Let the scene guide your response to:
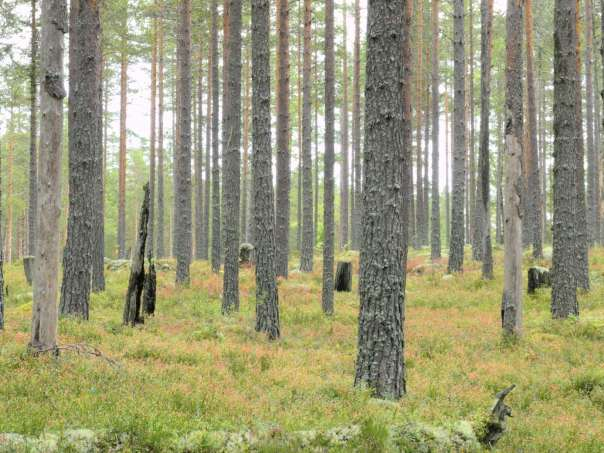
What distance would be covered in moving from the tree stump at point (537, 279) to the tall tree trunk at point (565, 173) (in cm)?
356

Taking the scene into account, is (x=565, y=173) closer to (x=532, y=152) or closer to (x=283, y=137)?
(x=283, y=137)

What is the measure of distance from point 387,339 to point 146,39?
22.9 meters

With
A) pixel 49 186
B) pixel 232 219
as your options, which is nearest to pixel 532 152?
pixel 232 219

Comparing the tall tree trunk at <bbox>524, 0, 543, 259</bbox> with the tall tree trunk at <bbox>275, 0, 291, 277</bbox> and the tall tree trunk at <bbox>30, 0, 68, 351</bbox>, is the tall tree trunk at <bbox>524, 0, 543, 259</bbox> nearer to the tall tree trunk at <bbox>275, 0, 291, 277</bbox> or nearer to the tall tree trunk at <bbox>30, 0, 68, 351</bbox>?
the tall tree trunk at <bbox>275, 0, 291, 277</bbox>

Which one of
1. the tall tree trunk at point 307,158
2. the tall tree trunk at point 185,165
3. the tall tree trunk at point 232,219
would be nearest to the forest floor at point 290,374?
the tall tree trunk at point 232,219

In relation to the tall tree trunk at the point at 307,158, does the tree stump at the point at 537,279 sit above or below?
below

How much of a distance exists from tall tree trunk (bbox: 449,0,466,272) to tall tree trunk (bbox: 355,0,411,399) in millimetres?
13904

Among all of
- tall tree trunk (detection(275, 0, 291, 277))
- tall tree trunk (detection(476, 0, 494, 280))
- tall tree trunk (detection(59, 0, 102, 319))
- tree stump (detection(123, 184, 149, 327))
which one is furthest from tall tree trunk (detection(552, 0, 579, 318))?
tall tree trunk (detection(59, 0, 102, 319))

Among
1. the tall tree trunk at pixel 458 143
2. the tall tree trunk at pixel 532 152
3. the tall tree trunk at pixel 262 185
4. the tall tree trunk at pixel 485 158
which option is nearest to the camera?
the tall tree trunk at pixel 262 185

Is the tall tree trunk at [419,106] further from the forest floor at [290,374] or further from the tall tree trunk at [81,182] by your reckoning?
the tall tree trunk at [81,182]

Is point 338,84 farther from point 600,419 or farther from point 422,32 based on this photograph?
point 600,419

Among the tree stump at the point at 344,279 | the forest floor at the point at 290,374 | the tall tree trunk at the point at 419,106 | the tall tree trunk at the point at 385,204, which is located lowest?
the forest floor at the point at 290,374

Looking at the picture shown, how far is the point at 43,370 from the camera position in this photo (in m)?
6.91

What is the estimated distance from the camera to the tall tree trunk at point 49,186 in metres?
7.69
